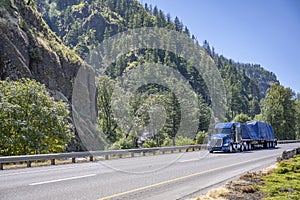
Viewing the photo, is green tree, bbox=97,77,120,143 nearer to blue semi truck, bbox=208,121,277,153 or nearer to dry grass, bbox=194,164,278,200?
blue semi truck, bbox=208,121,277,153

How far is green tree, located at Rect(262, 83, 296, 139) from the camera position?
73688mm

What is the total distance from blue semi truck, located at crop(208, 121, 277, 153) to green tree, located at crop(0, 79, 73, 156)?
42.6 feet

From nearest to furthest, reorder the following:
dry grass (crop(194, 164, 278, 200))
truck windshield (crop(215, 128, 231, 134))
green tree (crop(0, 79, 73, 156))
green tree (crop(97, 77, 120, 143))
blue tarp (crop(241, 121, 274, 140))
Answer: dry grass (crop(194, 164, 278, 200)) → green tree (crop(0, 79, 73, 156)) → truck windshield (crop(215, 128, 231, 134)) → blue tarp (crop(241, 121, 274, 140)) → green tree (crop(97, 77, 120, 143))

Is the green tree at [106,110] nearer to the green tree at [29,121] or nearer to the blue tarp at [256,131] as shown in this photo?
the blue tarp at [256,131]

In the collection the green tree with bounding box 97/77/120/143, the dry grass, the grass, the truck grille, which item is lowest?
the dry grass

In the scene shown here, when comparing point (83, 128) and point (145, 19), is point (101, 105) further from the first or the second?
point (145, 19)

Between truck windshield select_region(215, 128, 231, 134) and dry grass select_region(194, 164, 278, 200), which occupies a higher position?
truck windshield select_region(215, 128, 231, 134)

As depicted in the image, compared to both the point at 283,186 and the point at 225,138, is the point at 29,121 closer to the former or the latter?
the point at 225,138

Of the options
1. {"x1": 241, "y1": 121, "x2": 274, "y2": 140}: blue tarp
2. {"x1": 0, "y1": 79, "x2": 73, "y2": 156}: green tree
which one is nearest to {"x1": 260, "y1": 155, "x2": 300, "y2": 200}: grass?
{"x1": 0, "y1": 79, "x2": 73, "y2": 156}: green tree

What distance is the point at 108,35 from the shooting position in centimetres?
18488

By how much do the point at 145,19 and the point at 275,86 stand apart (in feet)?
380

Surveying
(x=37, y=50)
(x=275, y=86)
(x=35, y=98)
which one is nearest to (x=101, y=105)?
(x=37, y=50)

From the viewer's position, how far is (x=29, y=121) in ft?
75.4

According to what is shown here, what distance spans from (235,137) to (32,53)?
26309 millimetres
